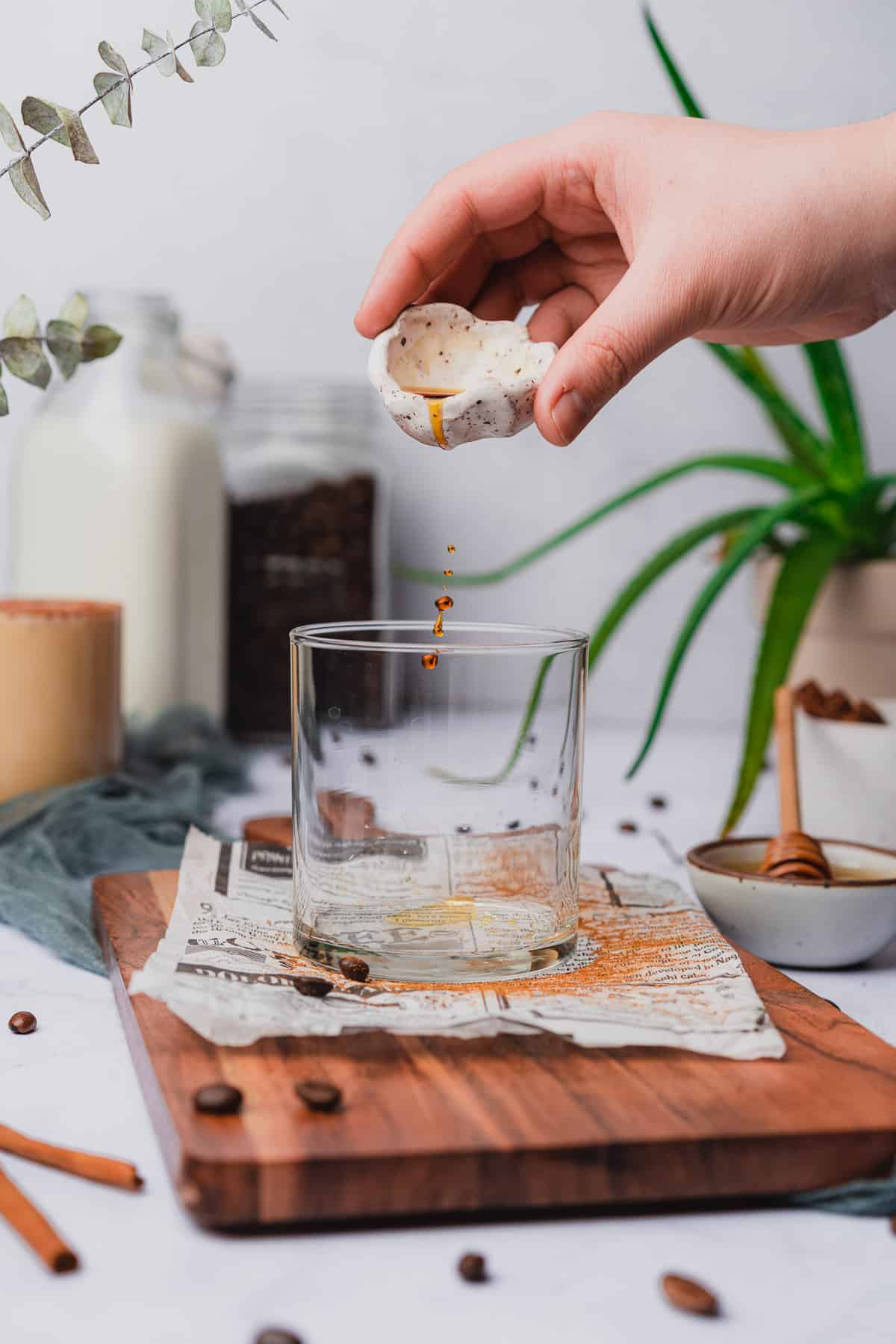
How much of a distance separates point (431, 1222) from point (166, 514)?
92 cm

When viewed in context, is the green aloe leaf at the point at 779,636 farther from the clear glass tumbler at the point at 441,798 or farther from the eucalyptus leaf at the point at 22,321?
the eucalyptus leaf at the point at 22,321

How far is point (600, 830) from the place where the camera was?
1073 mm

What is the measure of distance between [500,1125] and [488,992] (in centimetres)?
11

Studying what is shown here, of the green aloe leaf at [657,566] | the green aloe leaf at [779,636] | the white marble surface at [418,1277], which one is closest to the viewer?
the white marble surface at [418,1277]

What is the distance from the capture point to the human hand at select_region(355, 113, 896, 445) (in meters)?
0.68

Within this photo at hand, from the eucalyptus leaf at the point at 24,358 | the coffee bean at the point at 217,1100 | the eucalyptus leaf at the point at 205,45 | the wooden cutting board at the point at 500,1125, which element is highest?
the eucalyptus leaf at the point at 205,45

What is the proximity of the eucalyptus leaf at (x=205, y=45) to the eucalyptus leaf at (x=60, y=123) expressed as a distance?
0.22ft

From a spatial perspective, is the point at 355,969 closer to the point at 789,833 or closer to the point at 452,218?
the point at 789,833

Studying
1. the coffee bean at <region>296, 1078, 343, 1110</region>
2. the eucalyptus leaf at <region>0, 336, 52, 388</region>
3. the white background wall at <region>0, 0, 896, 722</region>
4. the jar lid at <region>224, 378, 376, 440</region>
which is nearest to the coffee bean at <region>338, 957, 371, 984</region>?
the coffee bean at <region>296, 1078, 343, 1110</region>

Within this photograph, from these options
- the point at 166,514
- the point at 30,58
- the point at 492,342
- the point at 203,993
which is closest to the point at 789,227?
the point at 492,342

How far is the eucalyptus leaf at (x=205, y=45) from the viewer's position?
645 mm

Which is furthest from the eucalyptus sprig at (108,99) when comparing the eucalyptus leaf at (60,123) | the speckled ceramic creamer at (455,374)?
the speckled ceramic creamer at (455,374)

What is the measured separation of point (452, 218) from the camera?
83 cm

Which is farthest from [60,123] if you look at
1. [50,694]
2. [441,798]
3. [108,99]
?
[50,694]
